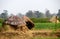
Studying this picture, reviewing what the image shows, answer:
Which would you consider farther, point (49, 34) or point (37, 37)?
point (49, 34)

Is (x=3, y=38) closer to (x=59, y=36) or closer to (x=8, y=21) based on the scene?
(x=8, y=21)

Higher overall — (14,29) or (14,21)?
(14,21)

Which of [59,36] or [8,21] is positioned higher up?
[8,21]

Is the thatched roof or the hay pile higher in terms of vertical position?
the thatched roof

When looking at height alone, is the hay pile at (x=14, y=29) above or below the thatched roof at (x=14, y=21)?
below

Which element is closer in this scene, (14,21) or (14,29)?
(14,29)

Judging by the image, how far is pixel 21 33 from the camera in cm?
1009

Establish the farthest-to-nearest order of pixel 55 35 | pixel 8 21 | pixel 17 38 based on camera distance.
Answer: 1. pixel 8 21
2. pixel 55 35
3. pixel 17 38

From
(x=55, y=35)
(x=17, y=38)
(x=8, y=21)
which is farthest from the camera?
(x=8, y=21)

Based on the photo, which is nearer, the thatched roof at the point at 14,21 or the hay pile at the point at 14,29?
the hay pile at the point at 14,29

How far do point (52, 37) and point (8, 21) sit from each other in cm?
238

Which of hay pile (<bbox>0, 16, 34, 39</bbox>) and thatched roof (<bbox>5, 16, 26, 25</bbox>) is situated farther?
thatched roof (<bbox>5, 16, 26, 25</bbox>)

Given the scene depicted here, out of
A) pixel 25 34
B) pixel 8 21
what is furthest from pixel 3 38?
pixel 8 21

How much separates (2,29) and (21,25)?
0.89m
